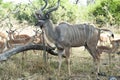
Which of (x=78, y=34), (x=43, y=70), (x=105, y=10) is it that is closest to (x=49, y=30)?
(x=78, y=34)

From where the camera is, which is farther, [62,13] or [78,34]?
[62,13]

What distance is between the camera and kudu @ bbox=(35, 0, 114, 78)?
7.24 m

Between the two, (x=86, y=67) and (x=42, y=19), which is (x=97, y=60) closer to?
(x=86, y=67)

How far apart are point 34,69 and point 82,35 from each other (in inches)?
53.8

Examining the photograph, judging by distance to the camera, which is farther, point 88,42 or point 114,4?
point 114,4

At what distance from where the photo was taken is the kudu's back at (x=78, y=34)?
7395 millimetres

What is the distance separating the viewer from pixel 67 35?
7.38 m

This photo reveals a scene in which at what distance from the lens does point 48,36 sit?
7.41 metres

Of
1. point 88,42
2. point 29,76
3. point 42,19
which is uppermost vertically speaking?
point 42,19

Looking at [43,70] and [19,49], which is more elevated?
[19,49]

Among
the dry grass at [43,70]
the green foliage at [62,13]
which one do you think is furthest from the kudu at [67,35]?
the green foliage at [62,13]

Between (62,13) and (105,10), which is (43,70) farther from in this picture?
Answer: (105,10)

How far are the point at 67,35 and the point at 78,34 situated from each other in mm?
307

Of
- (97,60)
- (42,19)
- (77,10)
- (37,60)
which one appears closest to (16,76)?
(37,60)
